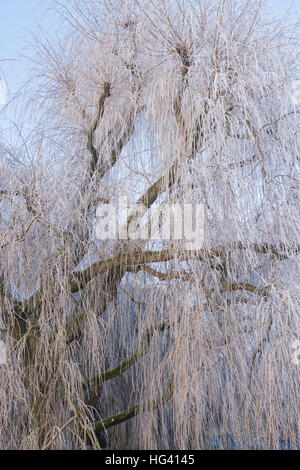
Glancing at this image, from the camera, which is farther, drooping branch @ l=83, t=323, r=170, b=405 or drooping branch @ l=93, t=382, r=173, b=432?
drooping branch @ l=83, t=323, r=170, b=405

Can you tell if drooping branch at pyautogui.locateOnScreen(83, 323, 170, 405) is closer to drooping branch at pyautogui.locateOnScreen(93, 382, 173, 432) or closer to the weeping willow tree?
the weeping willow tree

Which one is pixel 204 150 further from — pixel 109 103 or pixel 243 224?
pixel 109 103

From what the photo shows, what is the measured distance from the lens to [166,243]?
2182mm

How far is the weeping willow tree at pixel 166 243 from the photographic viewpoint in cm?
202

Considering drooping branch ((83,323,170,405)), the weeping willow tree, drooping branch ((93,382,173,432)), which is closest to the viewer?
the weeping willow tree

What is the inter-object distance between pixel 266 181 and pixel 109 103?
0.93 m

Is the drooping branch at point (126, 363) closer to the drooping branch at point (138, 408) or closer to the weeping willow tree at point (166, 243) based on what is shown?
the weeping willow tree at point (166, 243)

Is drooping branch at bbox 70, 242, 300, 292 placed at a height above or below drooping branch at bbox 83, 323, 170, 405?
above

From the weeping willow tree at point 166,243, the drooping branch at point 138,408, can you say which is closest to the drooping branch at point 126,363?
the weeping willow tree at point 166,243

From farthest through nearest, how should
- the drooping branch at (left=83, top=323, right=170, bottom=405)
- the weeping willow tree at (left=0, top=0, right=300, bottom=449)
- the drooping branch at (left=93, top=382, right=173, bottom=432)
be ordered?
the drooping branch at (left=83, top=323, right=170, bottom=405), the drooping branch at (left=93, top=382, right=173, bottom=432), the weeping willow tree at (left=0, top=0, right=300, bottom=449)

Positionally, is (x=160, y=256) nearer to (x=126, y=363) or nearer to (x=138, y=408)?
(x=126, y=363)

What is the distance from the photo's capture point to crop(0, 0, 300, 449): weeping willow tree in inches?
79.6

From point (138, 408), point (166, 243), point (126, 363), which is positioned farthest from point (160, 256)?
point (138, 408)

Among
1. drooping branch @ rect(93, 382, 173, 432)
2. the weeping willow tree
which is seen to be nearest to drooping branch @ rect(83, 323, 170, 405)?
the weeping willow tree
